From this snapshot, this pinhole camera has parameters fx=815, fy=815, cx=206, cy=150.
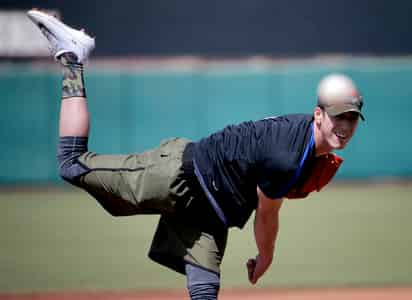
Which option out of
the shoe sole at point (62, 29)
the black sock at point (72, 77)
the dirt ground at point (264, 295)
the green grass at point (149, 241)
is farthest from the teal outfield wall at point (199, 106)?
the black sock at point (72, 77)

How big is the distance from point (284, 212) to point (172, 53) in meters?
4.85

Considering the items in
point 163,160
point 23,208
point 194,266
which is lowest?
point 23,208

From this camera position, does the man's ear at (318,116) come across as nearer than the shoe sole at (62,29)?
Yes

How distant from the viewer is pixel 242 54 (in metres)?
14.6

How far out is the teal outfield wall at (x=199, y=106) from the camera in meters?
13.0

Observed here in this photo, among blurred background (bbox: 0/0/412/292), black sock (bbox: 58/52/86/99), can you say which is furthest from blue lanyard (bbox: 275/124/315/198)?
blurred background (bbox: 0/0/412/292)

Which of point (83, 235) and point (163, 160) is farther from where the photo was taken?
point (83, 235)

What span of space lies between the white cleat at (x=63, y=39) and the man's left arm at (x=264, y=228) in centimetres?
129

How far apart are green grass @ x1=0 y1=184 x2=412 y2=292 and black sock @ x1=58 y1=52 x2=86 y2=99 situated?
290 centimetres

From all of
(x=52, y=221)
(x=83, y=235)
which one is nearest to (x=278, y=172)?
(x=83, y=235)

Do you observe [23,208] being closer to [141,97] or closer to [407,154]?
[141,97]

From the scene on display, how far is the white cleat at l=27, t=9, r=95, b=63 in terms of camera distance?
14.5 ft

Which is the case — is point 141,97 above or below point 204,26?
below

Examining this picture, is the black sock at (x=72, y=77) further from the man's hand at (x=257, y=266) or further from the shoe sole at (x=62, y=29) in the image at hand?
the man's hand at (x=257, y=266)
